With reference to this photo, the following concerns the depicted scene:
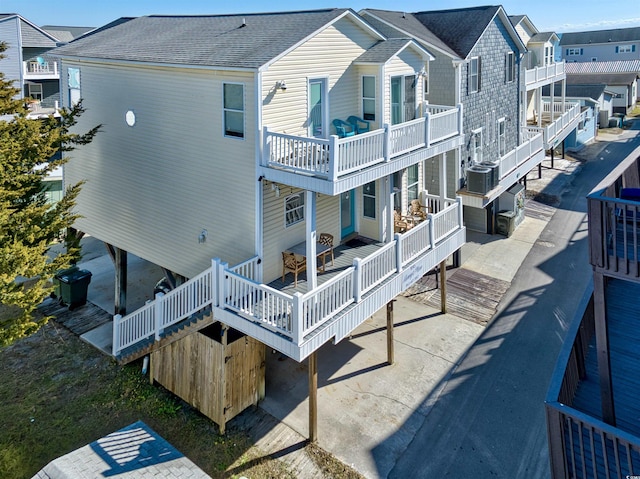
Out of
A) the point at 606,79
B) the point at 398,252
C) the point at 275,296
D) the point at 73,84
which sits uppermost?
the point at 606,79

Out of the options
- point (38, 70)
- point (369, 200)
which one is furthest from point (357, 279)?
point (38, 70)

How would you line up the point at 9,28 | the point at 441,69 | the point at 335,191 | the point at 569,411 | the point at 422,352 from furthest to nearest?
the point at 9,28 < the point at 441,69 < the point at 422,352 < the point at 335,191 < the point at 569,411

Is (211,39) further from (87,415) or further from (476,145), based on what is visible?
(476,145)

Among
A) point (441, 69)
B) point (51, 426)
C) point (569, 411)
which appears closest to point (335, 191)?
point (569, 411)

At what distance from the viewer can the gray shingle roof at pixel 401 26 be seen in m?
17.5

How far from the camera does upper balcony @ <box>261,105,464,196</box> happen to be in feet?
33.1

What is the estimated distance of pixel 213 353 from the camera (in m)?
11.2

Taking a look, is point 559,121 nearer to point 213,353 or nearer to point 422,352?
point 422,352

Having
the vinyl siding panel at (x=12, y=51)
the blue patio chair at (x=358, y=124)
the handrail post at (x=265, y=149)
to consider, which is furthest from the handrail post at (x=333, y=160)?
the vinyl siding panel at (x=12, y=51)

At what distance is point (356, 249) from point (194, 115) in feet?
18.4

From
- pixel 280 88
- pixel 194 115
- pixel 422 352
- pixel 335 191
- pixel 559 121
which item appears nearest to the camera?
pixel 335 191

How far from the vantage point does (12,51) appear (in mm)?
37625

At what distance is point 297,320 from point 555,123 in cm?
2381

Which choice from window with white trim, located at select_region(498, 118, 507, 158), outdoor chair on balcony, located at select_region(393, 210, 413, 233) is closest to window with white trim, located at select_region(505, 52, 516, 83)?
window with white trim, located at select_region(498, 118, 507, 158)
